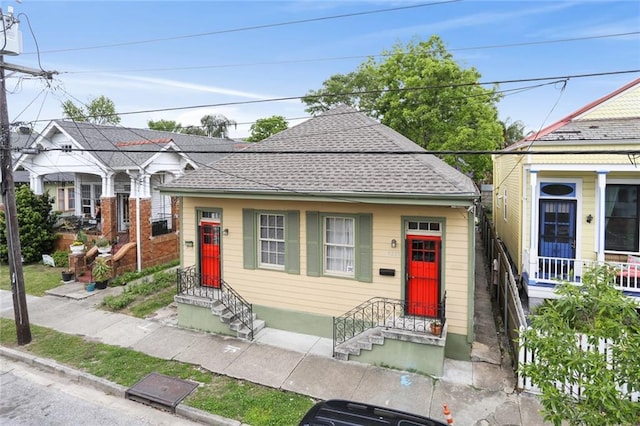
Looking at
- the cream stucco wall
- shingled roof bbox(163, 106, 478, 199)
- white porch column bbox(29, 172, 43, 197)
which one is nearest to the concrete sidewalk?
the cream stucco wall

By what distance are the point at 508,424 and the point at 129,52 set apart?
1272 centimetres

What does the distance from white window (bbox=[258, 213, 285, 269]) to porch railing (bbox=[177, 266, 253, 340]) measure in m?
1.26

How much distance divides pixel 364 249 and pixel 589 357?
581 centimetres

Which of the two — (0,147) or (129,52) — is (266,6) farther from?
(0,147)

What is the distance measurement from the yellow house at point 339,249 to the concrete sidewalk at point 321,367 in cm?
41

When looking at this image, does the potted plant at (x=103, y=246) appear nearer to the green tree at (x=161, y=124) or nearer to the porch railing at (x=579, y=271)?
the porch railing at (x=579, y=271)

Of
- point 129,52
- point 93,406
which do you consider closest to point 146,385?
point 93,406

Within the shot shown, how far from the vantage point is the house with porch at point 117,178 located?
1694cm

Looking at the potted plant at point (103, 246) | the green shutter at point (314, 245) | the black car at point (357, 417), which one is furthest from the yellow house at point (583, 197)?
the potted plant at point (103, 246)

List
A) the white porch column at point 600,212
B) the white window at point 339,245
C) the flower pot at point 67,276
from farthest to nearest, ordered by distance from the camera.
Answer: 1. the flower pot at point 67,276
2. the white porch column at point 600,212
3. the white window at point 339,245

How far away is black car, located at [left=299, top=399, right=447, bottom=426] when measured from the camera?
471 cm

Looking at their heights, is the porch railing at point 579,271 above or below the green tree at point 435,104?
below

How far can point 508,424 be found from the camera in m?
6.82

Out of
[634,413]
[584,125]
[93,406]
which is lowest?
[93,406]
